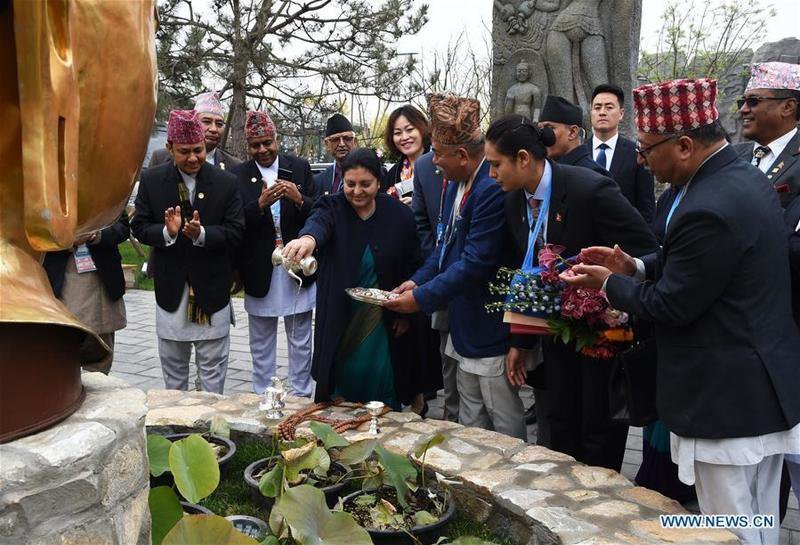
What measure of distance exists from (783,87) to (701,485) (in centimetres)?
184

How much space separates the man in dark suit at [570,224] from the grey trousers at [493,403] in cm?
23

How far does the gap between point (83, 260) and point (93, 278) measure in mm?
125

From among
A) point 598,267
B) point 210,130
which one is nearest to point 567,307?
point 598,267

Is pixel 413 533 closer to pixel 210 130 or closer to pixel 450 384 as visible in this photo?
pixel 450 384

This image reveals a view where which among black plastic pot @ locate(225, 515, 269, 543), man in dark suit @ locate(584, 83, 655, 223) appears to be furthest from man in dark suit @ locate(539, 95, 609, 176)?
black plastic pot @ locate(225, 515, 269, 543)

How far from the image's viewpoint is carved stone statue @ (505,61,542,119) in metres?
7.16

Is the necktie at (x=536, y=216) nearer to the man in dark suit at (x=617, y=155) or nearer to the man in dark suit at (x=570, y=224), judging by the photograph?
the man in dark suit at (x=570, y=224)

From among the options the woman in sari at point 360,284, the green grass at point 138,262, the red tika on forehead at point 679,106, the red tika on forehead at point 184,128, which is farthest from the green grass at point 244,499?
the green grass at point 138,262

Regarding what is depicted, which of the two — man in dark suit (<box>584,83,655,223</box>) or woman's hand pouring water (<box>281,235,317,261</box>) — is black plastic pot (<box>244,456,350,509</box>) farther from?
man in dark suit (<box>584,83,655,223</box>)

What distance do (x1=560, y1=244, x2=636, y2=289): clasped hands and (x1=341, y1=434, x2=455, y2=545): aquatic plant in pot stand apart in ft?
2.68

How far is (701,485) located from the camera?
2451 millimetres

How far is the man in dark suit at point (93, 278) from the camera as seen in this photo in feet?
13.7

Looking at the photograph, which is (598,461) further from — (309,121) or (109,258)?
(309,121)

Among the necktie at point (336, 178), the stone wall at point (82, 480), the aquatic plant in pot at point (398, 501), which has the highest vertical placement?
the necktie at point (336, 178)
